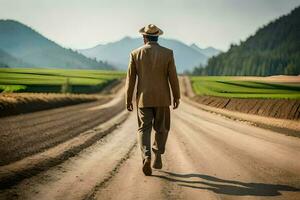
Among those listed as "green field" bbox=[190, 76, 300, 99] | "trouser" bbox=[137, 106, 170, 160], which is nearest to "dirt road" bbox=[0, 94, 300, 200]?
"trouser" bbox=[137, 106, 170, 160]

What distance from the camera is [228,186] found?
6840 mm

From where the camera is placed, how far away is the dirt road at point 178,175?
619cm

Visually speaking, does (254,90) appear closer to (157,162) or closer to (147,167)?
(157,162)

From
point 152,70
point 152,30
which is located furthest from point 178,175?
point 152,30

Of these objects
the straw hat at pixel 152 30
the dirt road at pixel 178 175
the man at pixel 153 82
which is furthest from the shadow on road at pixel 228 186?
the straw hat at pixel 152 30

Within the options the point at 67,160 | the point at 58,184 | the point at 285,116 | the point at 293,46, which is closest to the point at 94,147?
the point at 67,160

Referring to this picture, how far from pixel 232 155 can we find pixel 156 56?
10.1 ft

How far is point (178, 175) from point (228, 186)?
43.0 inches

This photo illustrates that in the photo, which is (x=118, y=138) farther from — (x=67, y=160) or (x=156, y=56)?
(x=156, y=56)

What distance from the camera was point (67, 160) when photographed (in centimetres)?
894

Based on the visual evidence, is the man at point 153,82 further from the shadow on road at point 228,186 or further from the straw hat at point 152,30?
the shadow on road at point 228,186

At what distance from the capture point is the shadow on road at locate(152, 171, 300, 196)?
6426 millimetres

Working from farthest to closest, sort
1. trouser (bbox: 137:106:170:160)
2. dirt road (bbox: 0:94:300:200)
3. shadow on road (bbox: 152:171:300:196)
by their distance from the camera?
trouser (bbox: 137:106:170:160)
shadow on road (bbox: 152:171:300:196)
dirt road (bbox: 0:94:300:200)

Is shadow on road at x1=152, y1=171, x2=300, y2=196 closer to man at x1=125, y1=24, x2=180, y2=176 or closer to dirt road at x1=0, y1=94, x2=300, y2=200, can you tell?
dirt road at x1=0, y1=94, x2=300, y2=200
